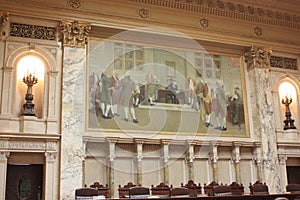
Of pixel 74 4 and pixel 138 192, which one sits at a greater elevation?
pixel 74 4

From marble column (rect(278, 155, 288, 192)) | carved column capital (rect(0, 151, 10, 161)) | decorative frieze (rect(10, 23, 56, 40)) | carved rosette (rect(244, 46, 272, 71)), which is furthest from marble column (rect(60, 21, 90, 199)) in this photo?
marble column (rect(278, 155, 288, 192))

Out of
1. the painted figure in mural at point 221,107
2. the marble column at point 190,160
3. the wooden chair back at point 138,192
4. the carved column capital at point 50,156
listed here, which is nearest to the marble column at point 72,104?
the carved column capital at point 50,156

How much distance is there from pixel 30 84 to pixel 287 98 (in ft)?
28.5

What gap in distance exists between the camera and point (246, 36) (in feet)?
44.7

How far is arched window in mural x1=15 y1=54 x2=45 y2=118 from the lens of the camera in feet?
35.1

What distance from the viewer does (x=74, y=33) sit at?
11.4 m

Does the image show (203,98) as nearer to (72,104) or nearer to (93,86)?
(93,86)

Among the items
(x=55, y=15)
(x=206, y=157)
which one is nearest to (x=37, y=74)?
(x=55, y=15)

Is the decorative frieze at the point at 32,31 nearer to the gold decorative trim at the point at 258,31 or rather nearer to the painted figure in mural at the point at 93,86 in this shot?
the painted figure in mural at the point at 93,86

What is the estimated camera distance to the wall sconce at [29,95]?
415 inches

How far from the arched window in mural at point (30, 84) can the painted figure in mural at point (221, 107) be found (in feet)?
18.6

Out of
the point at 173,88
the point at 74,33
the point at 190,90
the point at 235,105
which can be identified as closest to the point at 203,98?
the point at 190,90

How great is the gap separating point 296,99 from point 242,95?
2.20m

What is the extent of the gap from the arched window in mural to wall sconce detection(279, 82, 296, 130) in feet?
26.9
